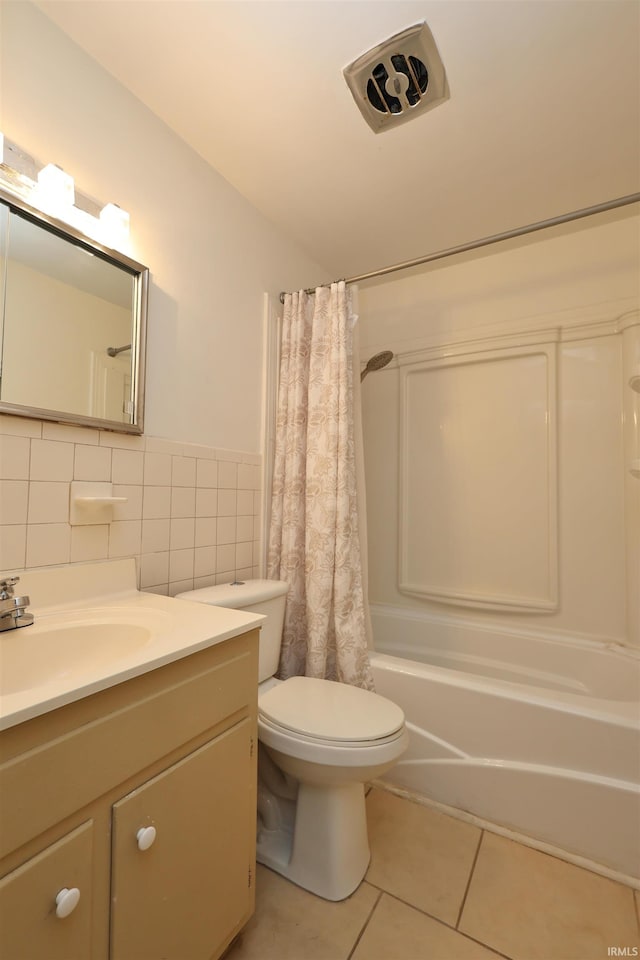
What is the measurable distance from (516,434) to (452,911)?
5.89 feet

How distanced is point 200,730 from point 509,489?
1.78 meters

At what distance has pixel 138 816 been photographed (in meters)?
0.71

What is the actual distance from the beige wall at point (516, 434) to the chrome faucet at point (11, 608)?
183 cm

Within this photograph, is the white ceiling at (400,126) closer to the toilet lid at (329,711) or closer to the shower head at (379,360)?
the shower head at (379,360)

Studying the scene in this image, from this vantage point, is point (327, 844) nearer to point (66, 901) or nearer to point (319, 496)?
point (66, 901)

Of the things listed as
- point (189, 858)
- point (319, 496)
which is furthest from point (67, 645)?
point (319, 496)

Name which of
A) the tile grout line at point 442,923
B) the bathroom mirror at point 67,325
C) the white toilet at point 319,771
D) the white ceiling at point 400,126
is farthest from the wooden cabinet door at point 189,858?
the white ceiling at point 400,126

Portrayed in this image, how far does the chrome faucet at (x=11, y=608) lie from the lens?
2.82 ft

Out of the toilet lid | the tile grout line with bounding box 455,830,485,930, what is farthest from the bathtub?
the toilet lid

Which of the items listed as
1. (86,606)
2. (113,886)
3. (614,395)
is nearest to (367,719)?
(113,886)

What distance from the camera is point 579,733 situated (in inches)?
49.8

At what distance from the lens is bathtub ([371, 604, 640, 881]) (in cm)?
121

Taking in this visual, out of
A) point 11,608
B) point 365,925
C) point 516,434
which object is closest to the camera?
point 11,608

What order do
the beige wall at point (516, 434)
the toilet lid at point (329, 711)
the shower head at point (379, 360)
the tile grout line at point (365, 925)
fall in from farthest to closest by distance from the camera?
the shower head at point (379, 360) → the beige wall at point (516, 434) → the toilet lid at point (329, 711) → the tile grout line at point (365, 925)
